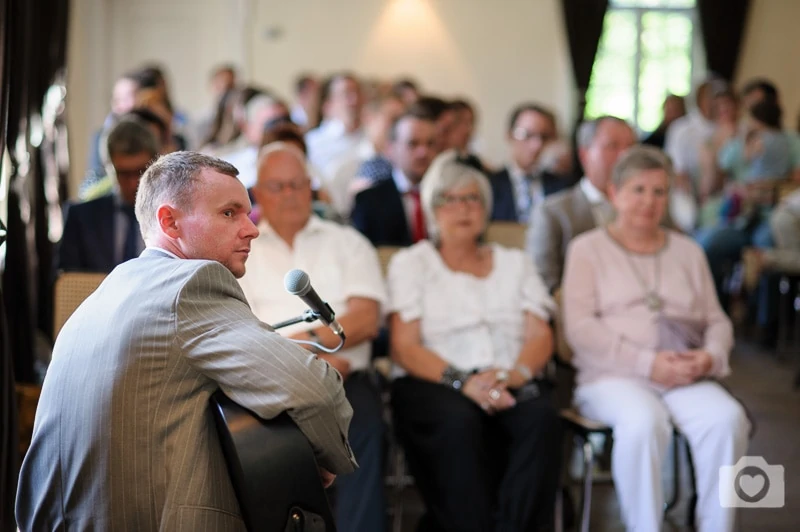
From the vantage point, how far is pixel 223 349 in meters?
1.77

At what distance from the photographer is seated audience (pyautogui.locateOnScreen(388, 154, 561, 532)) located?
3166 millimetres

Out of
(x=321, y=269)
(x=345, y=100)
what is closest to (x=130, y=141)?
(x=321, y=269)

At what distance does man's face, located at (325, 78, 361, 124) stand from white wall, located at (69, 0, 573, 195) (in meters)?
3.86

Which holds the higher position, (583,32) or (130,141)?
→ (583,32)

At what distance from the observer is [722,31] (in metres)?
10.9

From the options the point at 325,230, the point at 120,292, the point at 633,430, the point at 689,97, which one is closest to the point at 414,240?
the point at 325,230

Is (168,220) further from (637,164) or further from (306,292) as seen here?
(637,164)

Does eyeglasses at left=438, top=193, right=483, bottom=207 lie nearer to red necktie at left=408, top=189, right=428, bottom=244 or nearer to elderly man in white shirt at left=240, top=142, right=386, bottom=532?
elderly man in white shirt at left=240, top=142, right=386, bottom=532

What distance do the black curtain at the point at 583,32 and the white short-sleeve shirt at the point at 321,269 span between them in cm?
670

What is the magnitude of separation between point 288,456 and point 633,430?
5.42 ft

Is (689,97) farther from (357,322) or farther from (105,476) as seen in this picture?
(105,476)

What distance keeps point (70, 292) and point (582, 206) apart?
2217mm

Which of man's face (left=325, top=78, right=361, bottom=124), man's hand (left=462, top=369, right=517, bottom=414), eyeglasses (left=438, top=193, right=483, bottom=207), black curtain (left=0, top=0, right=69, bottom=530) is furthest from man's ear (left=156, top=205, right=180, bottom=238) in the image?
man's face (left=325, top=78, right=361, bottom=124)

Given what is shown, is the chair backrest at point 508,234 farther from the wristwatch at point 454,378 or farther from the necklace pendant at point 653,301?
the wristwatch at point 454,378
